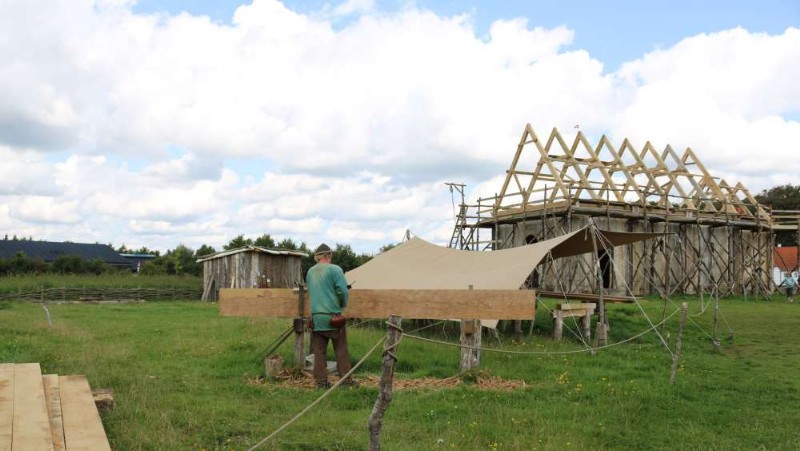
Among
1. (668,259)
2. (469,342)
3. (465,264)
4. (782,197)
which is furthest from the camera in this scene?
(782,197)

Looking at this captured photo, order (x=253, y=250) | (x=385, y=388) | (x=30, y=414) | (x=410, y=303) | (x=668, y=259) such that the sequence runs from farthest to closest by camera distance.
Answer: (x=253, y=250) → (x=668, y=259) → (x=410, y=303) → (x=30, y=414) → (x=385, y=388)

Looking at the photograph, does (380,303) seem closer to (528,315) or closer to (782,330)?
(528,315)

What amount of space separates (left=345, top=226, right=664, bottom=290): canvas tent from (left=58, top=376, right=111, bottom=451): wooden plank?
636 centimetres

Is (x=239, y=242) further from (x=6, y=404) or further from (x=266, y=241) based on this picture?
(x=6, y=404)

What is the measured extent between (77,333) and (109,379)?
5857 mm

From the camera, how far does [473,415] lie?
6.60 m

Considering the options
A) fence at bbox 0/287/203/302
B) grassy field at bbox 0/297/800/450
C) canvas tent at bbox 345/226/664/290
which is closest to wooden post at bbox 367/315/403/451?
grassy field at bbox 0/297/800/450

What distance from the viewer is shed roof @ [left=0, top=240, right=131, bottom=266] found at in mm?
48862

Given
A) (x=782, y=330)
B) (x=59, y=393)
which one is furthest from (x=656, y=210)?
(x=59, y=393)

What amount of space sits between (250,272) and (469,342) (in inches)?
800

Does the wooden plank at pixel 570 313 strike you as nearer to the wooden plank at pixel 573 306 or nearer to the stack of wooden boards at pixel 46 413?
the wooden plank at pixel 573 306

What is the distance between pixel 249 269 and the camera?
2775 centimetres

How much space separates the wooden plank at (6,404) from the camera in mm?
4648

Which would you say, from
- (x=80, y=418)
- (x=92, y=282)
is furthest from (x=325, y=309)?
(x=92, y=282)
